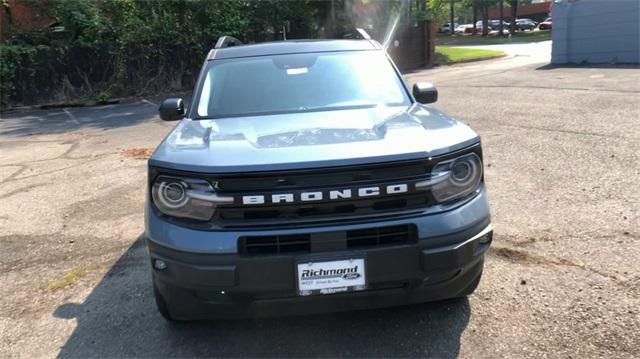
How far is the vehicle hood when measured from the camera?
8.48 ft

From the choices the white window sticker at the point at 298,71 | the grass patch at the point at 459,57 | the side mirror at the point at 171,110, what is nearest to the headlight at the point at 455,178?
the white window sticker at the point at 298,71

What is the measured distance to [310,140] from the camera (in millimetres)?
2826

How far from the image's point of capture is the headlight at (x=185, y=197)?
A: 2.60 metres

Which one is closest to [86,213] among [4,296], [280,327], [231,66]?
[4,296]

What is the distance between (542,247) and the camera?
4109 mm

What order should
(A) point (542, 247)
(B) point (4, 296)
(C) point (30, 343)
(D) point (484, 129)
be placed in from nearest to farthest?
(C) point (30, 343) < (B) point (4, 296) < (A) point (542, 247) < (D) point (484, 129)

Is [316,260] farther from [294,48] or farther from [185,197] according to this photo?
[294,48]

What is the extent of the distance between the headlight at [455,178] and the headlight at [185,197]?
1.02 metres

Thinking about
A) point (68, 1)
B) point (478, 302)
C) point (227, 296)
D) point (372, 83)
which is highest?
point (68, 1)

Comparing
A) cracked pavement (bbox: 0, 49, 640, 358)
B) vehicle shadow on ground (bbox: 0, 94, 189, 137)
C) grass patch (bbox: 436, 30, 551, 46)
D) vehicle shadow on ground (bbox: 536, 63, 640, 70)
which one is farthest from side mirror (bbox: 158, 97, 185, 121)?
grass patch (bbox: 436, 30, 551, 46)

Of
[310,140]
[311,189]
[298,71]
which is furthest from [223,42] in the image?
[311,189]

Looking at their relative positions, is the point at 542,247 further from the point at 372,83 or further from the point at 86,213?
the point at 86,213

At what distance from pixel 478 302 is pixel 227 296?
5.34 feet

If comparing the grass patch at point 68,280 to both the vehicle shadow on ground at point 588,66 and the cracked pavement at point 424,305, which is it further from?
the vehicle shadow on ground at point 588,66
